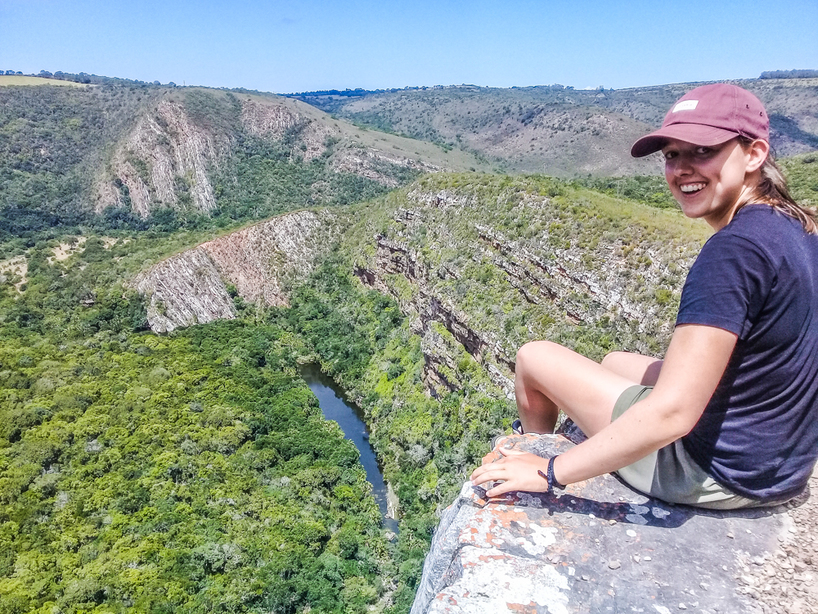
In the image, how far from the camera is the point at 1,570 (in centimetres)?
2083

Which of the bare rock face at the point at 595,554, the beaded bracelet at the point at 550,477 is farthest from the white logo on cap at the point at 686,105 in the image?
the bare rock face at the point at 595,554

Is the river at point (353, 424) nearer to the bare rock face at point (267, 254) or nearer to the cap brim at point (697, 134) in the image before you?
the bare rock face at point (267, 254)

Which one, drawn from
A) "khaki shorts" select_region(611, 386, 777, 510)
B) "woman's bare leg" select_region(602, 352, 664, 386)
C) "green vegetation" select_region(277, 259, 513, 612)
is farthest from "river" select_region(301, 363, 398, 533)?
"khaki shorts" select_region(611, 386, 777, 510)

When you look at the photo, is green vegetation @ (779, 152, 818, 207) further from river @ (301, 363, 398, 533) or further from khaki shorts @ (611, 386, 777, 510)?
khaki shorts @ (611, 386, 777, 510)

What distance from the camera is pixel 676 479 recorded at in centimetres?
331

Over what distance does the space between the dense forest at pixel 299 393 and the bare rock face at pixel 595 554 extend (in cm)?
1646

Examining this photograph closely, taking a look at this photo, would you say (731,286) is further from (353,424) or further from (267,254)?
(267,254)

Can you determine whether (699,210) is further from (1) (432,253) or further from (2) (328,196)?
(2) (328,196)

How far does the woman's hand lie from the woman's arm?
34 cm

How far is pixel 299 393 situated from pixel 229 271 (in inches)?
880

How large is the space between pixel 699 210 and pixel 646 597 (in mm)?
2337

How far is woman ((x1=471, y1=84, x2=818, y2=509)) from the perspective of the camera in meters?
2.64

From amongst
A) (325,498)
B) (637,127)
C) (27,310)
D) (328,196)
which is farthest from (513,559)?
(637,127)

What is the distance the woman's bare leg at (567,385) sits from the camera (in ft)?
11.9
